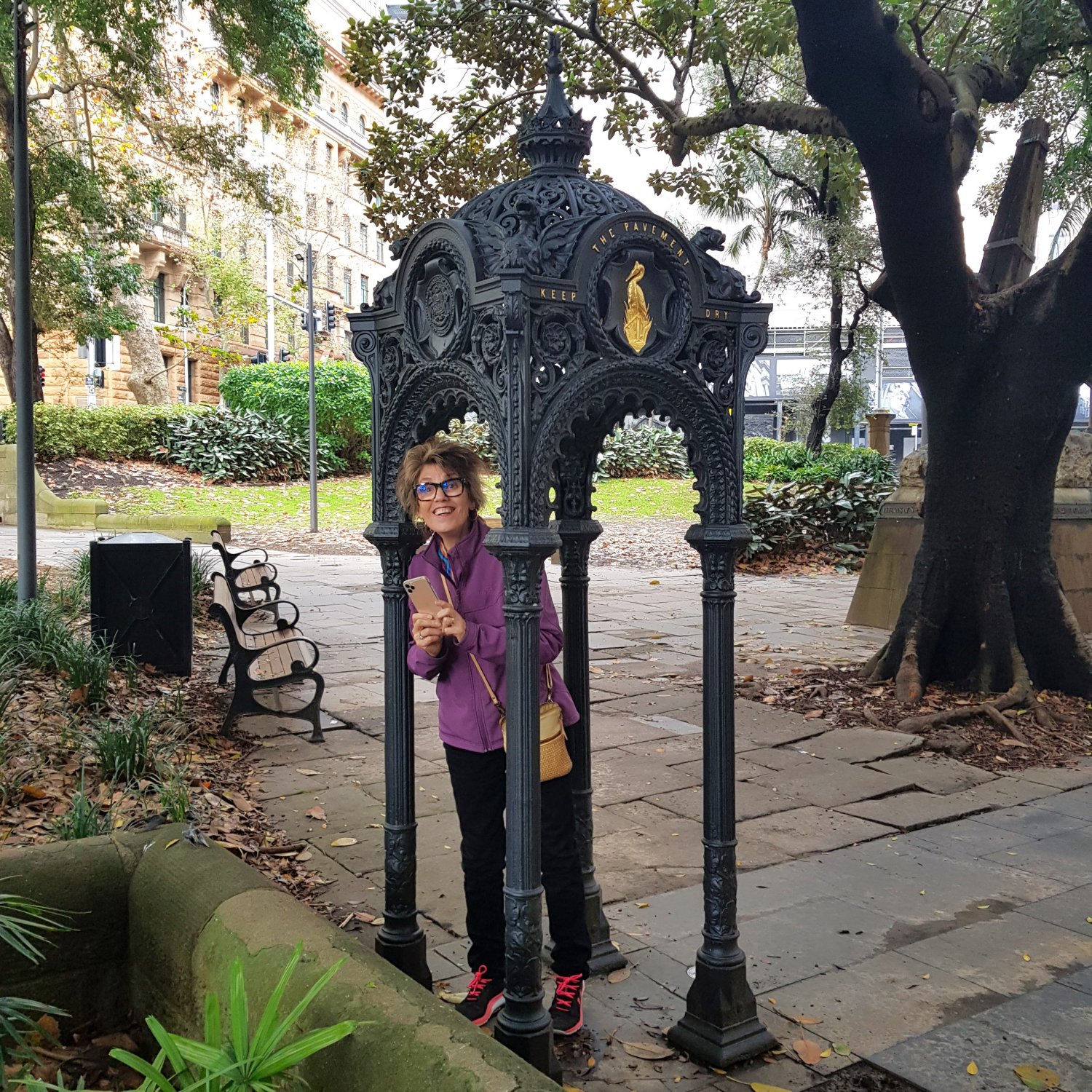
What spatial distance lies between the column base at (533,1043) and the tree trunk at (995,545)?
5367 millimetres

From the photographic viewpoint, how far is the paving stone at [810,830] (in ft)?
16.0

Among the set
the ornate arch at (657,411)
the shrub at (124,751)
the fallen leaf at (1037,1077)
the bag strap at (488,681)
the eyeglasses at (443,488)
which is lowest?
the fallen leaf at (1037,1077)

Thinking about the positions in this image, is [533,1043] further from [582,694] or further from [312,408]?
[312,408]

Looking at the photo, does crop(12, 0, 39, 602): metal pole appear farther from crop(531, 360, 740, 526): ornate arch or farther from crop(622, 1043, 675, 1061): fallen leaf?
crop(622, 1043, 675, 1061): fallen leaf

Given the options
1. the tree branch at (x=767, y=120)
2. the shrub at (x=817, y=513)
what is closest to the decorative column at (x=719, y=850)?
the tree branch at (x=767, y=120)

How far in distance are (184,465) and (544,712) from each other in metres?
24.1

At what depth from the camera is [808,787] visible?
18.9ft

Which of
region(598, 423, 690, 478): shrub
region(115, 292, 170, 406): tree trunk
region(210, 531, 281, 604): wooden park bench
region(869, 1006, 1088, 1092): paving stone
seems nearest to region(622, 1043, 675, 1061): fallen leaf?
region(869, 1006, 1088, 1092): paving stone

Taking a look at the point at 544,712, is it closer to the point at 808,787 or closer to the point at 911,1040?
the point at 911,1040

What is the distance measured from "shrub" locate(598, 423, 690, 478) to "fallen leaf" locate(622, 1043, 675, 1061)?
26.3m

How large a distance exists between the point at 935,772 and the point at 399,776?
3.89 m

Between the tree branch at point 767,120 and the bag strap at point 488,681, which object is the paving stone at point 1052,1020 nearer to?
the bag strap at point 488,681

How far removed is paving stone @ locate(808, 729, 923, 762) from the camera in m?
6.39

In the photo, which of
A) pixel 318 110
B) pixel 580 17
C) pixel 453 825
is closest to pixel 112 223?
pixel 580 17
